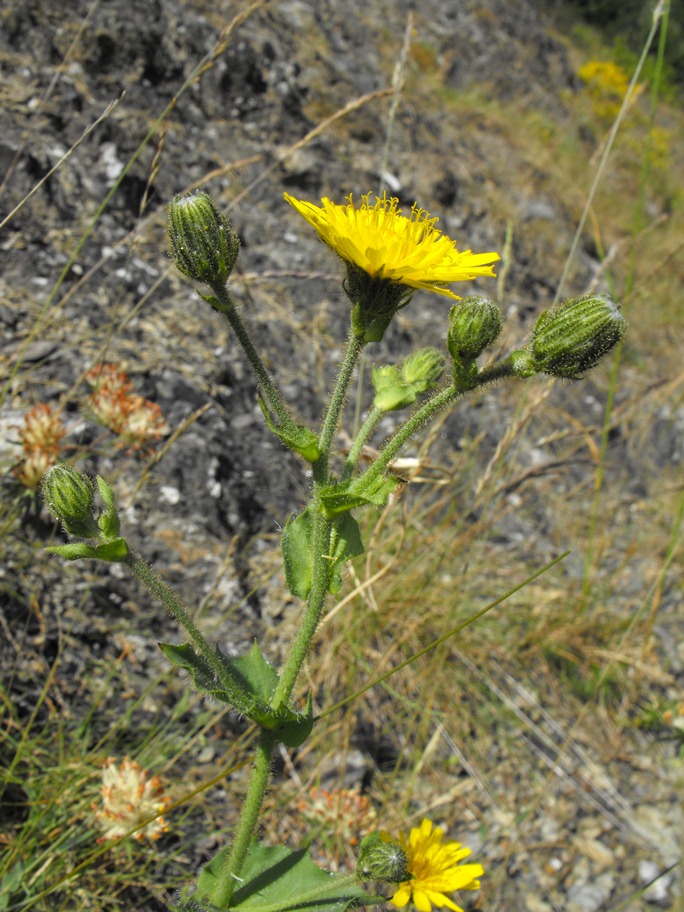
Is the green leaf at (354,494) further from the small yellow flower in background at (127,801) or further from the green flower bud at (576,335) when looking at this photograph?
the small yellow flower in background at (127,801)

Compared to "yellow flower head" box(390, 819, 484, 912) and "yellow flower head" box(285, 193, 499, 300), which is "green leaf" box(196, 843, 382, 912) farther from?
"yellow flower head" box(285, 193, 499, 300)

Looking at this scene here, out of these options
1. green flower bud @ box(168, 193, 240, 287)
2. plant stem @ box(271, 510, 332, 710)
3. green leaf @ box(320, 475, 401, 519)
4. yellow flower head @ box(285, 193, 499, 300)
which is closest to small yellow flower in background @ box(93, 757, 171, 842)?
plant stem @ box(271, 510, 332, 710)

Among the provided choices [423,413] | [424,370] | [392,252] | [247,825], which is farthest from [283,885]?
[392,252]

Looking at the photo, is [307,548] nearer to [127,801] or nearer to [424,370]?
[424,370]

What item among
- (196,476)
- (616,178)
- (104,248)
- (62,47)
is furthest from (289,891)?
(616,178)

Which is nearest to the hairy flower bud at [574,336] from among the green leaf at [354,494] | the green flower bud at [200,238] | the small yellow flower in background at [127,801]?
the green leaf at [354,494]

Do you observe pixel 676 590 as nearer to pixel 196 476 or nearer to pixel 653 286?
pixel 196 476
